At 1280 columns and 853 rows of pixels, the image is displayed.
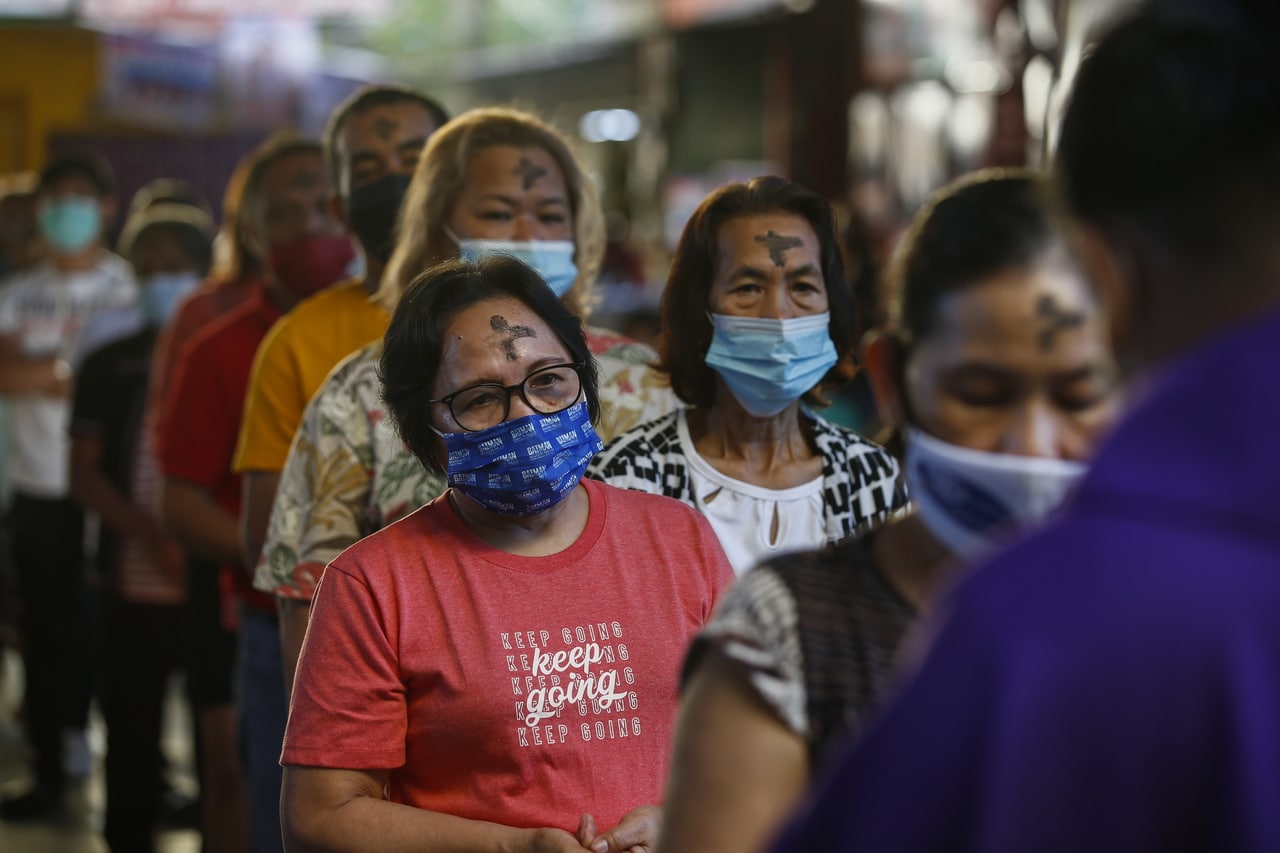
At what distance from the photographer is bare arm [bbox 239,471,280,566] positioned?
11.6ft

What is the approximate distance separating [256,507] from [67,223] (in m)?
4.10

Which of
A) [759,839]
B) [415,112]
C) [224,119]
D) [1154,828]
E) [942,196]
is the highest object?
[224,119]

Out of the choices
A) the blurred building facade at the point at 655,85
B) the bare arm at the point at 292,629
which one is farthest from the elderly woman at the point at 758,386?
Answer: the blurred building facade at the point at 655,85

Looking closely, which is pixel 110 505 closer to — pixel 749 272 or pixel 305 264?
pixel 305 264

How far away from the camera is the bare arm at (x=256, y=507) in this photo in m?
3.53

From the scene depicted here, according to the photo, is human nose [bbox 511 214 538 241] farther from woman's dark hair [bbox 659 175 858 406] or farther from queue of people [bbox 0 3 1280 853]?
woman's dark hair [bbox 659 175 858 406]

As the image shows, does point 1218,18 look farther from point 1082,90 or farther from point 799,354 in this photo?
point 799,354

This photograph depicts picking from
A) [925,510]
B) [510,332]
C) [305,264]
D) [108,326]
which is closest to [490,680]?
[510,332]

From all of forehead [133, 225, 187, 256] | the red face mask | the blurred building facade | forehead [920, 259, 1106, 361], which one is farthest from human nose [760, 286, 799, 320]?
forehead [133, 225, 187, 256]

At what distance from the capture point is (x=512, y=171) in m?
3.52

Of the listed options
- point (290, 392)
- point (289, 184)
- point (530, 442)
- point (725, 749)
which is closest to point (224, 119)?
point (289, 184)

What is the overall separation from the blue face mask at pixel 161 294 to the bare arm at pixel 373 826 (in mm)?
3805

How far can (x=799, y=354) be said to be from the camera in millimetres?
3070

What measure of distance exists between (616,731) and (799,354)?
3.06ft
